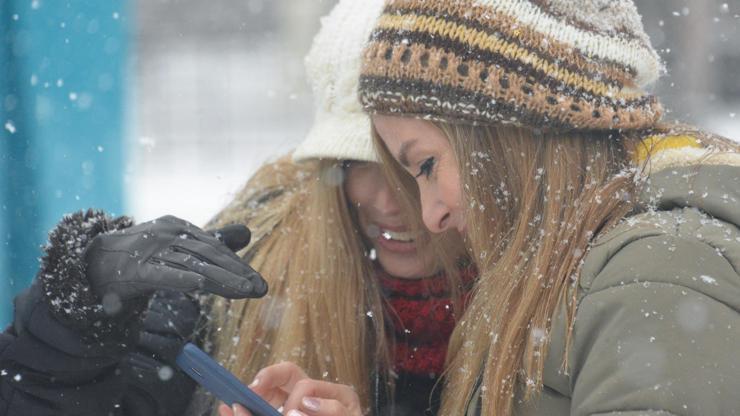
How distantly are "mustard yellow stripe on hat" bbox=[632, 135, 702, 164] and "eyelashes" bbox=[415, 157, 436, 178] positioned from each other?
1.18 feet

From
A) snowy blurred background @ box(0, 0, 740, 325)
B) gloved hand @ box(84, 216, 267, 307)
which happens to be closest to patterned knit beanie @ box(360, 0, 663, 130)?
gloved hand @ box(84, 216, 267, 307)

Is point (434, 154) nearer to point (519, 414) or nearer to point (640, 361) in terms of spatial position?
point (519, 414)

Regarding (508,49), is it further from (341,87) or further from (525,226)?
(341,87)

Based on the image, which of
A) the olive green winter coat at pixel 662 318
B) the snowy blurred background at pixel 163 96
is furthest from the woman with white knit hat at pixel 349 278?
the olive green winter coat at pixel 662 318

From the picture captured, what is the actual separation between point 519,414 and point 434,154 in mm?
494

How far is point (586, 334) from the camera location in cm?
130

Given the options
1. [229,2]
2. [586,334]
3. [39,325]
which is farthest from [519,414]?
[229,2]

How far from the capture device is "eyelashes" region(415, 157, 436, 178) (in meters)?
1.71

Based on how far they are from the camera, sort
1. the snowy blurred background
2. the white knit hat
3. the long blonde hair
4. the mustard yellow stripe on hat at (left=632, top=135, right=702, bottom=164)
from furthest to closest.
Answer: the snowy blurred background → the white knit hat → the mustard yellow stripe on hat at (left=632, top=135, right=702, bottom=164) → the long blonde hair

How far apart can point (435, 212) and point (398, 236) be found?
0.53 metres

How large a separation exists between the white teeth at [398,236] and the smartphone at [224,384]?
0.77 m

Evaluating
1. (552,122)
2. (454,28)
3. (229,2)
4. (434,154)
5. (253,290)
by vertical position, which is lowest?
(229,2)

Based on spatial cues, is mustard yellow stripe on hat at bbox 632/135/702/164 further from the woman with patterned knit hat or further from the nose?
the nose

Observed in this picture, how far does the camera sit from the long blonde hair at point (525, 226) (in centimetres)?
147
